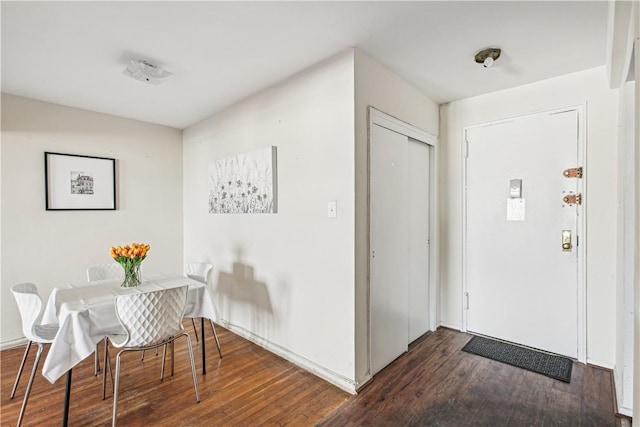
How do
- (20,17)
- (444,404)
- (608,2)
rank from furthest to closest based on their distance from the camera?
(444,404) → (20,17) → (608,2)

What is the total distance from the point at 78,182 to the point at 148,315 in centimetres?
244

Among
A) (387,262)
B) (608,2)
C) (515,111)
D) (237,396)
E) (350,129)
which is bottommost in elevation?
(237,396)

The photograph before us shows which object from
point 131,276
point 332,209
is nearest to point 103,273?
point 131,276

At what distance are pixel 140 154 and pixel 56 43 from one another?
1.91 m

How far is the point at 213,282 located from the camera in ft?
12.4

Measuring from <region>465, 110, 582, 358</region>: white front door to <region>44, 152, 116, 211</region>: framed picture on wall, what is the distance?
4.05 meters

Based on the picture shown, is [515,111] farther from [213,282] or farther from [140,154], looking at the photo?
[140,154]

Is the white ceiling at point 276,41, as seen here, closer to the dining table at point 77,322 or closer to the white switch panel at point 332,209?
the white switch panel at point 332,209

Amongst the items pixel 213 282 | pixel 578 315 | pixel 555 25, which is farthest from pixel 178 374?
pixel 555 25

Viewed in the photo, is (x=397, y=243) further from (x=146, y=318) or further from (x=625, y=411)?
(x=146, y=318)

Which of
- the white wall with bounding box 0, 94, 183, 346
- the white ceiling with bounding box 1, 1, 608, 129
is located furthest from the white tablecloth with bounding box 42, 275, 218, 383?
the white ceiling with bounding box 1, 1, 608, 129

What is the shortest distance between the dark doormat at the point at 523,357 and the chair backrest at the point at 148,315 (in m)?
2.52

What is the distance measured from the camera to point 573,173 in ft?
8.54

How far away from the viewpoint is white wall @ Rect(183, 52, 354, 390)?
232cm
